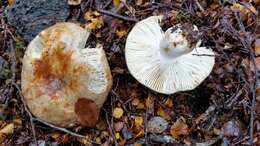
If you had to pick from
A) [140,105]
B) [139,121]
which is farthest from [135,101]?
[139,121]

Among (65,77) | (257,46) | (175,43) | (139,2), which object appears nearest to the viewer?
(175,43)

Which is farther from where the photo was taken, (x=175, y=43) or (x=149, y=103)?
(x=149, y=103)

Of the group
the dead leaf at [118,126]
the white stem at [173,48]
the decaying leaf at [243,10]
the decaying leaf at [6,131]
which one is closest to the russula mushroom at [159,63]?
the white stem at [173,48]

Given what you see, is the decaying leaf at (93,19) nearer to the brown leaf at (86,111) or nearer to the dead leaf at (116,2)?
the dead leaf at (116,2)

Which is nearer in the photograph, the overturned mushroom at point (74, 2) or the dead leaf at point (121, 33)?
the dead leaf at point (121, 33)

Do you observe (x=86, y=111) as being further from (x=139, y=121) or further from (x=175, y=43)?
(x=175, y=43)

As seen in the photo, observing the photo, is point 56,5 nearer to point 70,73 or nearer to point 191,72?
point 70,73
